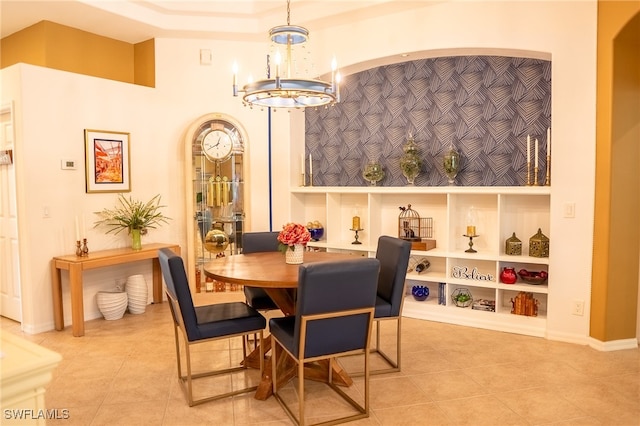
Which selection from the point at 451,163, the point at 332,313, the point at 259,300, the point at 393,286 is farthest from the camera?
the point at 451,163

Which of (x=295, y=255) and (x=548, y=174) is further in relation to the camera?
(x=548, y=174)

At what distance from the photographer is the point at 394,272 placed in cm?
346

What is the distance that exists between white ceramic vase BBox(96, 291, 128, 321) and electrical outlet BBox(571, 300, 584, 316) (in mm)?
4085

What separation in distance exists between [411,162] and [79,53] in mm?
3694

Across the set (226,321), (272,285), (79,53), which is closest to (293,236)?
(272,285)

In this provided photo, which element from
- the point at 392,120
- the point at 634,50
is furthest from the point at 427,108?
the point at 634,50

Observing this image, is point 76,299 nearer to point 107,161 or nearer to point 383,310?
point 107,161

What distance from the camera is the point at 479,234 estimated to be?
4.78m

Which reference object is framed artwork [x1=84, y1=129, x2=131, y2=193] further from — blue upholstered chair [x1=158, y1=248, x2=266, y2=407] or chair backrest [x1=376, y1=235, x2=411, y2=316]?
chair backrest [x1=376, y1=235, x2=411, y2=316]

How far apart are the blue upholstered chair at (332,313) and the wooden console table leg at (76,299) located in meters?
2.38

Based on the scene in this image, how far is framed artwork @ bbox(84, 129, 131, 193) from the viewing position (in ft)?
15.6

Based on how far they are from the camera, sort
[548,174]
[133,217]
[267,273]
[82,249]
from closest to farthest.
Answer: [267,273], [548,174], [82,249], [133,217]

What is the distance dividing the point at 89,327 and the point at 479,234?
12.5 feet

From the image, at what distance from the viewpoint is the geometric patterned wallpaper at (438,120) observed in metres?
4.54
